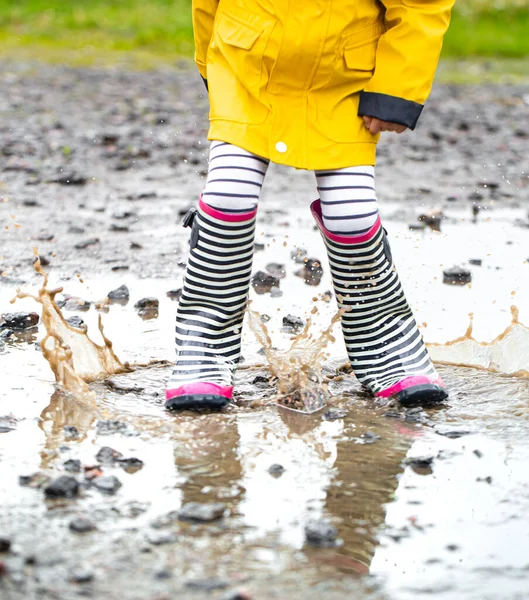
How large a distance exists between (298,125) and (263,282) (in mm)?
1888

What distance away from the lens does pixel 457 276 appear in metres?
5.51

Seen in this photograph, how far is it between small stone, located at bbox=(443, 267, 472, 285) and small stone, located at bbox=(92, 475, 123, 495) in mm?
2841

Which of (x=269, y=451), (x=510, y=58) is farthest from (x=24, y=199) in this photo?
(x=510, y=58)

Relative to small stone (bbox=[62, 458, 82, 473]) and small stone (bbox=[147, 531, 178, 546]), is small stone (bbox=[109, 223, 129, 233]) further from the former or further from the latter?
small stone (bbox=[147, 531, 178, 546])

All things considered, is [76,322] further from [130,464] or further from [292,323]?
[130,464]

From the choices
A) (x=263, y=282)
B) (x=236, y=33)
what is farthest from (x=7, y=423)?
(x=263, y=282)

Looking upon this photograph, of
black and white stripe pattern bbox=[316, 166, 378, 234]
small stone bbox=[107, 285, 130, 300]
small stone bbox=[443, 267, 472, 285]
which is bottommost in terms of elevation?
small stone bbox=[107, 285, 130, 300]

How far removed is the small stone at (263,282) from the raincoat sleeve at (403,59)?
1797 mm

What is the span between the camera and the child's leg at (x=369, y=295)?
360 cm

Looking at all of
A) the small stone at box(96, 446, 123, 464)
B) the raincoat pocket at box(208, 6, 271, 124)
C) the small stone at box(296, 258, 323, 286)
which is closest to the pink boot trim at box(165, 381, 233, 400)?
the small stone at box(96, 446, 123, 464)

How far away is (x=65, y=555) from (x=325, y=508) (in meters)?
0.69

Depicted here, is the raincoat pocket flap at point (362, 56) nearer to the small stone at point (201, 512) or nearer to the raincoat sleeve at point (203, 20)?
the raincoat sleeve at point (203, 20)

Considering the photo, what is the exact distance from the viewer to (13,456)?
316 centimetres

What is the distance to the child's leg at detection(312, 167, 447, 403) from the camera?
3.60 m
